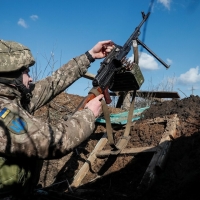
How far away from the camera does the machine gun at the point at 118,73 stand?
3516 millimetres

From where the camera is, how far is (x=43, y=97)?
3887 millimetres

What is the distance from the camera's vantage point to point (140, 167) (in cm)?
472

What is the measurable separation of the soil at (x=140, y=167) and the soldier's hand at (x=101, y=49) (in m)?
1.07

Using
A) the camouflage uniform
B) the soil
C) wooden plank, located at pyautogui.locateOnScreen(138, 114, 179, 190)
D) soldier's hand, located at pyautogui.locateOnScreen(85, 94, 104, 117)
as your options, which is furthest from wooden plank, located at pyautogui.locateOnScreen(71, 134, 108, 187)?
soldier's hand, located at pyautogui.locateOnScreen(85, 94, 104, 117)

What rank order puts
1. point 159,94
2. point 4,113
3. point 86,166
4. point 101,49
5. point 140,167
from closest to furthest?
point 4,113 → point 101,49 → point 140,167 → point 86,166 → point 159,94

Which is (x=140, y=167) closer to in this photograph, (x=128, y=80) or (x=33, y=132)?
(x=128, y=80)

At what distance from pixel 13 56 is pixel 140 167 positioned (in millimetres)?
2853

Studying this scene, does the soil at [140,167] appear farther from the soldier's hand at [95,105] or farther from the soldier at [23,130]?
the soldier at [23,130]

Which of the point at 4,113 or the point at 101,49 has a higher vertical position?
the point at 101,49

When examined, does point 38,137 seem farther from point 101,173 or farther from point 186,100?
point 186,100

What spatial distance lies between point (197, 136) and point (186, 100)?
58.5 inches

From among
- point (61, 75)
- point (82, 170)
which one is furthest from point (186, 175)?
point (61, 75)

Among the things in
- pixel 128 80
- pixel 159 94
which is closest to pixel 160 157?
pixel 128 80

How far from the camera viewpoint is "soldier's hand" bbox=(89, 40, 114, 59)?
13.2 feet
